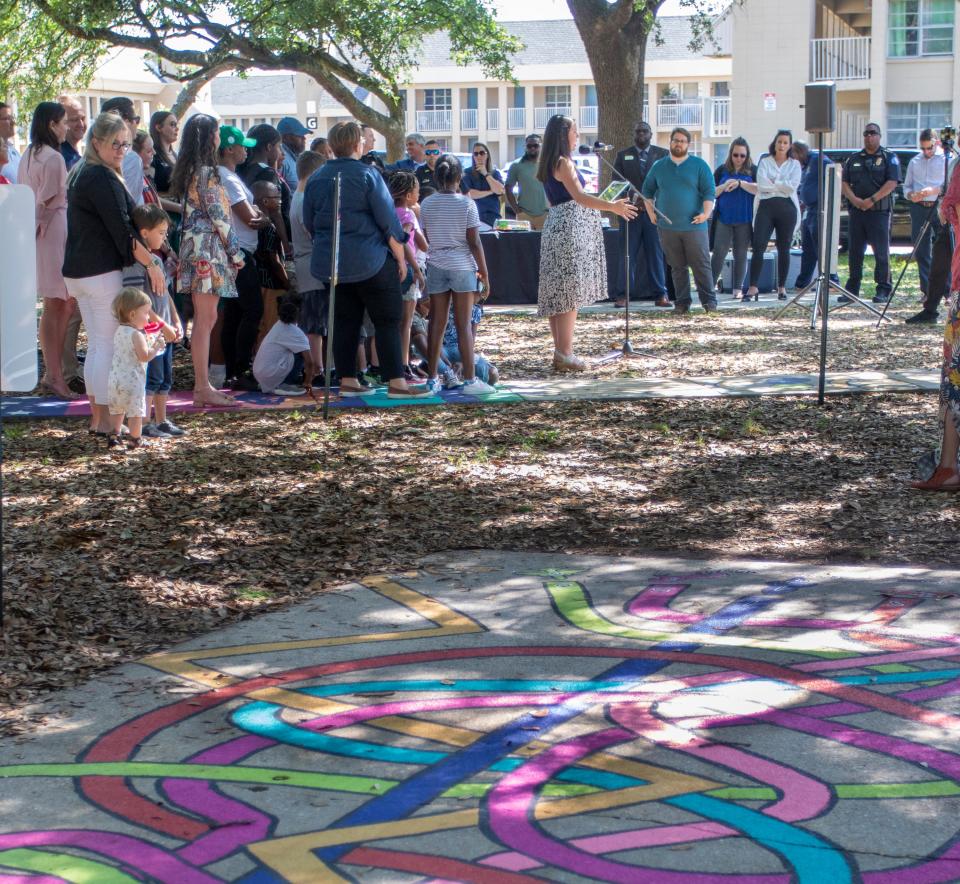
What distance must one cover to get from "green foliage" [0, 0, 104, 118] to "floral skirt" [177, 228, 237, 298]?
2033 centimetres

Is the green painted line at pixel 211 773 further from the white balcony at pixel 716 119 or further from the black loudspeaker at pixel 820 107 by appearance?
the white balcony at pixel 716 119

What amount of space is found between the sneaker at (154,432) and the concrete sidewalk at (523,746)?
353cm

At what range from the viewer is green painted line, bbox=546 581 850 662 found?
506 centimetres

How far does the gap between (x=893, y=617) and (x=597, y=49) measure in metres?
18.2

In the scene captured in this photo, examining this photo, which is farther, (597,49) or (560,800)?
(597,49)

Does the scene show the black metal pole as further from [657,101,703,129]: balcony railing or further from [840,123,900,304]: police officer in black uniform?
[657,101,703,129]: balcony railing

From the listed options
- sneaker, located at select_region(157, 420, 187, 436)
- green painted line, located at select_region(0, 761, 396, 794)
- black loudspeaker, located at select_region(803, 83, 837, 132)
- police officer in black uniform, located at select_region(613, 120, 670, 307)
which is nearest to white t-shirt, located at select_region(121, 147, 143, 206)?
sneaker, located at select_region(157, 420, 187, 436)

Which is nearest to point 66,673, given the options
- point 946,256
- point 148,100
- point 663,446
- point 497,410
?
point 663,446

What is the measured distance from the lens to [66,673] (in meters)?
4.95

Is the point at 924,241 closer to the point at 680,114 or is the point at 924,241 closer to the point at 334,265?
the point at 334,265

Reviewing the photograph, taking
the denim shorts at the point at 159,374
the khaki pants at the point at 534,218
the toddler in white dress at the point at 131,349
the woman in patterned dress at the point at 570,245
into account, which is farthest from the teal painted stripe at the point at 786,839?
the khaki pants at the point at 534,218

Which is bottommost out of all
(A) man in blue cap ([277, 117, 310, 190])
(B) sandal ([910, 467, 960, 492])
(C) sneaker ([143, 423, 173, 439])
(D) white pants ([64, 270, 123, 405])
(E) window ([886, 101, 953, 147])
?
(B) sandal ([910, 467, 960, 492])

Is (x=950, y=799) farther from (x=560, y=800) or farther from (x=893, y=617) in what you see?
(x=893, y=617)

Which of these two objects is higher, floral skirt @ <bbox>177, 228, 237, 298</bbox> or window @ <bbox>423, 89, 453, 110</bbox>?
window @ <bbox>423, 89, 453, 110</bbox>
